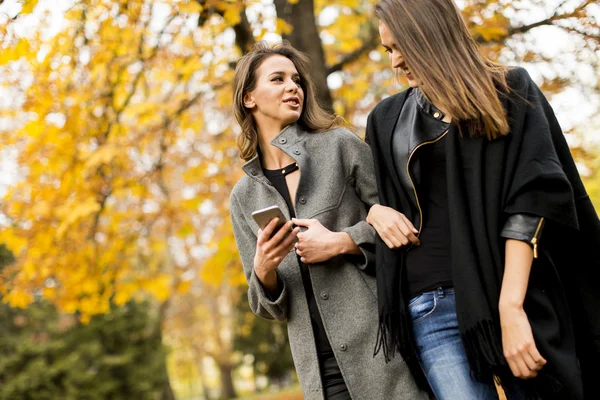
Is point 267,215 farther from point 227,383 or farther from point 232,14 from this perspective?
point 227,383

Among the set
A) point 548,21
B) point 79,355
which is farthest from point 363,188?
point 79,355

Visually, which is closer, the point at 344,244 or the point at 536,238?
the point at 536,238

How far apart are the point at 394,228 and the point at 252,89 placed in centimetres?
119

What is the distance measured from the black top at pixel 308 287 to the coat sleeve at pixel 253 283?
0.11 meters

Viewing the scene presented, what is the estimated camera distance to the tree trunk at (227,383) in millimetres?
26825

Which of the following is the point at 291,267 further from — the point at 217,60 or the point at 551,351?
the point at 217,60

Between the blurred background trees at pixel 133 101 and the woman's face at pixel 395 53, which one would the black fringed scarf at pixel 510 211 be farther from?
the blurred background trees at pixel 133 101

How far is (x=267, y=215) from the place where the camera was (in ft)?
8.88

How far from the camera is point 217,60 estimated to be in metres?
7.62

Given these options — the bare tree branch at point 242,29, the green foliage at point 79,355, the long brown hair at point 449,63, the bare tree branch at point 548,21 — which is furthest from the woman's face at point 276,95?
the green foliage at point 79,355

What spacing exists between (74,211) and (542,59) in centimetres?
454

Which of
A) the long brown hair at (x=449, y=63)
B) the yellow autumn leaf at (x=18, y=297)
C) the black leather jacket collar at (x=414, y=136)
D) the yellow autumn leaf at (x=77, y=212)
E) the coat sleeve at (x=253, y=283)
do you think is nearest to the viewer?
the long brown hair at (x=449, y=63)

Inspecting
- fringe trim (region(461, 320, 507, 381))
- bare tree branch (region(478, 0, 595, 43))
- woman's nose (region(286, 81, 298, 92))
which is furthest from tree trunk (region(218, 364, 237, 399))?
fringe trim (region(461, 320, 507, 381))

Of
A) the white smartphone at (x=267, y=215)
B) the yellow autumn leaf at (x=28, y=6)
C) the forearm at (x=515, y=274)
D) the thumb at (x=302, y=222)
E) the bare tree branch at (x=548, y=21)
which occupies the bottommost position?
the forearm at (x=515, y=274)
